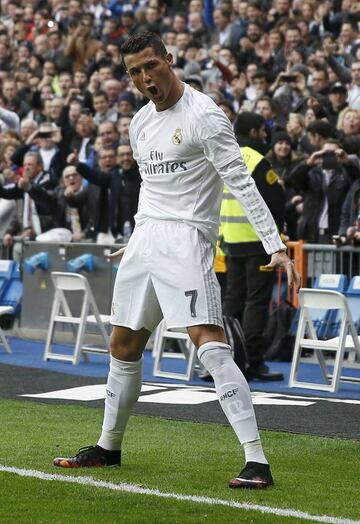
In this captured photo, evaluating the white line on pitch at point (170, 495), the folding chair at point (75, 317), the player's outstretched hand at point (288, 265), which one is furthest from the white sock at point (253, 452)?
the folding chair at point (75, 317)

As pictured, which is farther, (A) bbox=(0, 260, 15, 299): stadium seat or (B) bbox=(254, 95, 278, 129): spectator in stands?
(A) bbox=(0, 260, 15, 299): stadium seat

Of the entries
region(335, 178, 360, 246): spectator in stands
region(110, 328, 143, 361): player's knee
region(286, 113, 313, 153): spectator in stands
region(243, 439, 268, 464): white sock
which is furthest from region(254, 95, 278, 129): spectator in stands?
region(243, 439, 268, 464): white sock

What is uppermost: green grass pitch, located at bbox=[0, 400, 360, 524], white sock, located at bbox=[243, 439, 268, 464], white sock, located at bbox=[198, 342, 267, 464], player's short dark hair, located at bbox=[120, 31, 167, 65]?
player's short dark hair, located at bbox=[120, 31, 167, 65]

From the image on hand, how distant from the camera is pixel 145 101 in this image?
65.1 feet

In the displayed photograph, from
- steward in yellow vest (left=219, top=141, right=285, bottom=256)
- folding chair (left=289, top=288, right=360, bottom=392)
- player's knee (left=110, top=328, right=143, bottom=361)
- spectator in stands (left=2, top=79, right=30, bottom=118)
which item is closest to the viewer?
player's knee (left=110, top=328, right=143, bottom=361)

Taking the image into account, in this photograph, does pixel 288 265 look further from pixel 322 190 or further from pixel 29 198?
pixel 29 198

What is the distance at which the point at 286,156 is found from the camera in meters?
15.4

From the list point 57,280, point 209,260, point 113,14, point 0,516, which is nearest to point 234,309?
point 57,280

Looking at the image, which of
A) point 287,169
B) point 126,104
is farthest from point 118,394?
point 126,104

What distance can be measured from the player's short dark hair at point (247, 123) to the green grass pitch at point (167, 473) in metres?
3.59

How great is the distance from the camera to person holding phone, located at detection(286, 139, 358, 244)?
47.4 feet

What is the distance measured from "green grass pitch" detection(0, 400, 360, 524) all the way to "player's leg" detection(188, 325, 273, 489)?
78 millimetres

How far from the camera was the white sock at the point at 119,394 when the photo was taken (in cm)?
700

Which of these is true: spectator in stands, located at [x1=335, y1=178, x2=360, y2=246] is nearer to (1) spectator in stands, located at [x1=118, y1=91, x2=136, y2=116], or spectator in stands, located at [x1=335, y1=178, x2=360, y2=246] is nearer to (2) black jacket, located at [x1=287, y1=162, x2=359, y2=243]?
(2) black jacket, located at [x1=287, y1=162, x2=359, y2=243]
